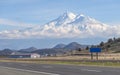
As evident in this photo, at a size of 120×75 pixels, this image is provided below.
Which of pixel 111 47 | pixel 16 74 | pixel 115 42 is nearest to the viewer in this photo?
pixel 16 74

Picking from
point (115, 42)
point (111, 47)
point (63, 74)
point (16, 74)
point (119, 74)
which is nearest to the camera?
point (119, 74)

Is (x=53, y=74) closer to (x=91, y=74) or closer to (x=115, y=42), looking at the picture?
(x=91, y=74)

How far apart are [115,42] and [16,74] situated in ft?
457

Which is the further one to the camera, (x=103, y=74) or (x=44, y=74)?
(x=44, y=74)

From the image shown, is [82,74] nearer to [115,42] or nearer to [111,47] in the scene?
[111,47]

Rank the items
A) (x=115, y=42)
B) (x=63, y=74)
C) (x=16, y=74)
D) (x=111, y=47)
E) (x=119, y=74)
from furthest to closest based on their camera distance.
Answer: (x=115, y=42)
(x=111, y=47)
(x=16, y=74)
(x=63, y=74)
(x=119, y=74)

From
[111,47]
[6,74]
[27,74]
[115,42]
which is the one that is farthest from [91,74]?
[115,42]

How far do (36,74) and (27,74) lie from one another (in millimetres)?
892

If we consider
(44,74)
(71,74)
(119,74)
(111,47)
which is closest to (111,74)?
(119,74)

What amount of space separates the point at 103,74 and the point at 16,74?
7.45m

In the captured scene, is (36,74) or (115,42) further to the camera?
(115,42)

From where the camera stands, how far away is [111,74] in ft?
92.7

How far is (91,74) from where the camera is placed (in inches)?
1141

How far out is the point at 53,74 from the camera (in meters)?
30.2
